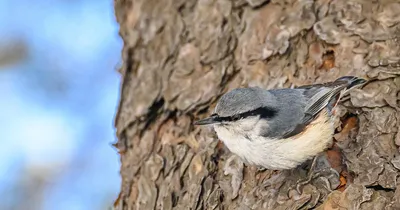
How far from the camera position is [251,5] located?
11.5 feet

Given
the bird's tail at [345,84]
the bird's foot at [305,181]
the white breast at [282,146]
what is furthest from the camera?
the bird's tail at [345,84]

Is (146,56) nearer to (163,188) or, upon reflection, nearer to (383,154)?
(163,188)

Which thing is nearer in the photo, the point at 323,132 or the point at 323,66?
the point at 323,132

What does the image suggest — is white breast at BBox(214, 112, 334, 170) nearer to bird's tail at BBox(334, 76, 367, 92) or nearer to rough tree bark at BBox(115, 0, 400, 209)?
rough tree bark at BBox(115, 0, 400, 209)

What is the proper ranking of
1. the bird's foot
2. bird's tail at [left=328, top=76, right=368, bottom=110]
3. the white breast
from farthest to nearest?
1. bird's tail at [left=328, top=76, right=368, bottom=110]
2. the white breast
3. the bird's foot

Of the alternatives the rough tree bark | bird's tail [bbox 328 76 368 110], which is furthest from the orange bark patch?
bird's tail [bbox 328 76 368 110]

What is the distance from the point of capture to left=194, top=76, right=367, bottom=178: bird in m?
2.77

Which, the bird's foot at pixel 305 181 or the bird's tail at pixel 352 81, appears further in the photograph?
the bird's tail at pixel 352 81


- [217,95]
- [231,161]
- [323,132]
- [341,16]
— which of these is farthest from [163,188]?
[341,16]

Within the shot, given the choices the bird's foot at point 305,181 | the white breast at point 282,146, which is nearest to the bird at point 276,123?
the white breast at point 282,146

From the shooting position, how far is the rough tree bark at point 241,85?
264cm

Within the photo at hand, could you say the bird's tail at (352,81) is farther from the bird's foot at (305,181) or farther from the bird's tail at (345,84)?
the bird's foot at (305,181)

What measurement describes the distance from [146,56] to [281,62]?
90 centimetres

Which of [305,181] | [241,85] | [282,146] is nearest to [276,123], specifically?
[282,146]
